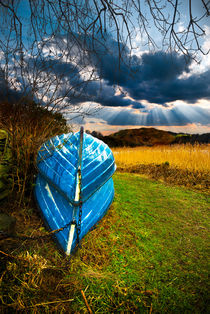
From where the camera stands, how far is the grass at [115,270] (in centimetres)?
167

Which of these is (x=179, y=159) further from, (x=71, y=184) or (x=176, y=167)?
(x=71, y=184)

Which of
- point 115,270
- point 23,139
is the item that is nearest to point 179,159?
point 115,270

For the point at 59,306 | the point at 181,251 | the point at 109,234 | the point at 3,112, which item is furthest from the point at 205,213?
the point at 3,112

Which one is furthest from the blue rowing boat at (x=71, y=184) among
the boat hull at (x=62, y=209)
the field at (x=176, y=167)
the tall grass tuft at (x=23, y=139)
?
the field at (x=176, y=167)

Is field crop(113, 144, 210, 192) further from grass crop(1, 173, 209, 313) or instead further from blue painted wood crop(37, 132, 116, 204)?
blue painted wood crop(37, 132, 116, 204)

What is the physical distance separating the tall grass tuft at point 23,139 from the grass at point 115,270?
0.49 m

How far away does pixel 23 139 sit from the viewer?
2.95m

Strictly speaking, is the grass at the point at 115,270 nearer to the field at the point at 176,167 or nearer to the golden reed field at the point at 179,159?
the field at the point at 176,167

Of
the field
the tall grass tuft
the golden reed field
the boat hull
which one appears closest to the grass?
the boat hull

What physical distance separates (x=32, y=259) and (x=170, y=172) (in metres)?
6.16

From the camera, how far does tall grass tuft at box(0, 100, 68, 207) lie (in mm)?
2869

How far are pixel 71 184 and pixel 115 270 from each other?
120 centimetres

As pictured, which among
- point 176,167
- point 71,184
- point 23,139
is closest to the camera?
point 71,184

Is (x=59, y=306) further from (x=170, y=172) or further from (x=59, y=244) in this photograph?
(x=170, y=172)
